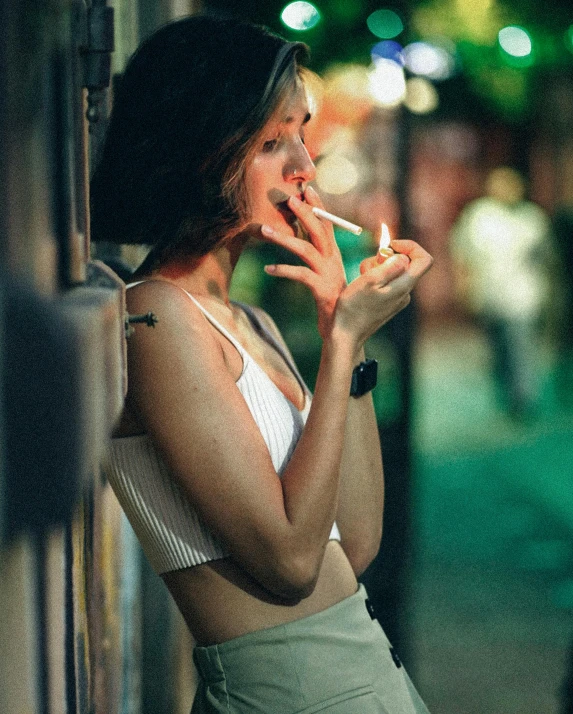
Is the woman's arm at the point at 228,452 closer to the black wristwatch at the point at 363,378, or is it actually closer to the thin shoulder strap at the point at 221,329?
the thin shoulder strap at the point at 221,329

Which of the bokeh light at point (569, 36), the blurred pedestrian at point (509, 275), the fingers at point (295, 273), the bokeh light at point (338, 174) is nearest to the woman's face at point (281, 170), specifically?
the fingers at point (295, 273)

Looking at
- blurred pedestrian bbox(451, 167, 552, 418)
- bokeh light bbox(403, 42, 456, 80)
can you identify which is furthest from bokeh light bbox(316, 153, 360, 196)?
blurred pedestrian bbox(451, 167, 552, 418)

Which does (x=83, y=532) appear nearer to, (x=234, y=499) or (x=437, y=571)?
(x=234, y=499)

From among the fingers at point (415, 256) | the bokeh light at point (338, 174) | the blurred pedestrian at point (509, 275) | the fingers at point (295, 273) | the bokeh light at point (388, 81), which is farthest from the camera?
the blurred pedestrian at point (509, 275)

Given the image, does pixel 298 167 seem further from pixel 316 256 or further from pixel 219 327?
pixel 219 327

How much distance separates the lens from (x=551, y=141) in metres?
19.5

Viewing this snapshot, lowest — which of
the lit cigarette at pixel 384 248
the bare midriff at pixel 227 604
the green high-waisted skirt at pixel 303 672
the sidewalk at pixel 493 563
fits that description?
the sidewalk at pixel 493 563

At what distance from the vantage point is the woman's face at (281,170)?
76.0 inches

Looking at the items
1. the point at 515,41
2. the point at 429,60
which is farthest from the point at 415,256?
the point at 515,41

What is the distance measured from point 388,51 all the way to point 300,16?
1.42 ft

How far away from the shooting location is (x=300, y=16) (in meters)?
4.49

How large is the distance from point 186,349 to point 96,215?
1.60 feet

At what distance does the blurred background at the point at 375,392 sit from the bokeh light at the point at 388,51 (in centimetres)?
1

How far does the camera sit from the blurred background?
0.93m
